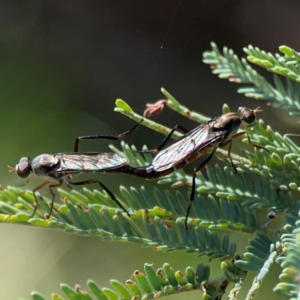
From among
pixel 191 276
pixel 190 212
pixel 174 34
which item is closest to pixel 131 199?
pixel 190 212

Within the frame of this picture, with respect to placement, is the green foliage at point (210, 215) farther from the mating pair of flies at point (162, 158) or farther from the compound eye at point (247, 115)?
the compound eye at point (247, 115)

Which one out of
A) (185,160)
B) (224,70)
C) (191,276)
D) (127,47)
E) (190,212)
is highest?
(127,47)

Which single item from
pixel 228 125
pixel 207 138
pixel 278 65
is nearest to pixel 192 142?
pixel 207 138

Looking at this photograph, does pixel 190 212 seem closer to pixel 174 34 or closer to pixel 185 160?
pixel 185 160

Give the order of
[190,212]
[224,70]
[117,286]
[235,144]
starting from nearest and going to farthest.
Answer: [117,286]
[190,212]
[224,70]
[235,144]

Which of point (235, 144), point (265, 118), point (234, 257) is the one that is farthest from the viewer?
point (265, 118)

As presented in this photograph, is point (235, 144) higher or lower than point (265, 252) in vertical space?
higher

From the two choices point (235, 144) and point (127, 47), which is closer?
point (235, 144)

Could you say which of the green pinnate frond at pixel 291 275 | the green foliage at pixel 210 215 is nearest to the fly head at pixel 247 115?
the green foliage at pixel 210 215
